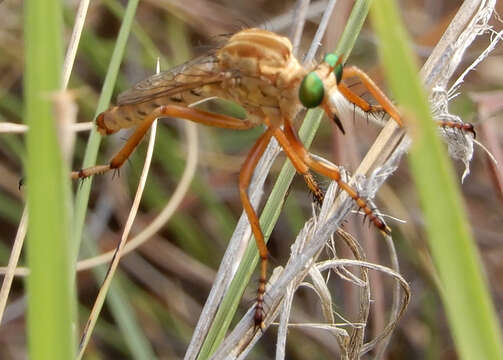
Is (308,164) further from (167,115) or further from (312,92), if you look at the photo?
(167,115)

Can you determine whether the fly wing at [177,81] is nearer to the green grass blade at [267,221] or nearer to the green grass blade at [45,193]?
the green grass blade at [267,221]

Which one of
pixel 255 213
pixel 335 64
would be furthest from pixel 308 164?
pixel 335 64

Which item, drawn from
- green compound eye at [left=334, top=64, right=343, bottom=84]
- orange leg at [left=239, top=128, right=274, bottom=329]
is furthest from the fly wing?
green compound eye at [left=334, top=64, right=343, bottom=84]

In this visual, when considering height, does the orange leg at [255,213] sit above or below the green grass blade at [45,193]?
below

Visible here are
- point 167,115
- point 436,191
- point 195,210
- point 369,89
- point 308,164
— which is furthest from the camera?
point 195,210

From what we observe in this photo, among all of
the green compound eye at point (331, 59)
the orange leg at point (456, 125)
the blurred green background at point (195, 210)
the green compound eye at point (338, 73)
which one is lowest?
the blurred green background at point (195, 210)

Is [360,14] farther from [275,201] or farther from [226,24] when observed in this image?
[226,24]

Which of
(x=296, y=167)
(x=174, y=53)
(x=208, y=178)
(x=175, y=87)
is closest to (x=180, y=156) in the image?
(x=208, y=178)

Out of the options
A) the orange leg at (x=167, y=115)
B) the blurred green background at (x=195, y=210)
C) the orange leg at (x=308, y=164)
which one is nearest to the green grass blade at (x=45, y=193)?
the orange leg at (x=308, y=164)
